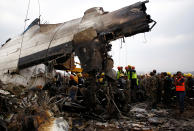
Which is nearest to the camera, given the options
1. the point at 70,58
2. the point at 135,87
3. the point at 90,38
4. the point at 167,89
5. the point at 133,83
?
the point at 90,38

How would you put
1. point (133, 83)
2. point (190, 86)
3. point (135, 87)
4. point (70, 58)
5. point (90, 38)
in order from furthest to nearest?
point (190, 86), point (135, 87), point (133, 83), point (70, 58), point (90, 38)

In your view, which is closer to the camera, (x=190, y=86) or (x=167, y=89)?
(x=167, y=89)

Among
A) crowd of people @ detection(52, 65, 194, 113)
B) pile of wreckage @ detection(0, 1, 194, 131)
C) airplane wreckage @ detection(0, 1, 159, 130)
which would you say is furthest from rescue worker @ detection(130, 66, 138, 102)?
airplane wreckage @ detection(0, 1, 159, 130)

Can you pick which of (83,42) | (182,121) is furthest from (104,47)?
(182,121)

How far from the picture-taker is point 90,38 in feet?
13.8

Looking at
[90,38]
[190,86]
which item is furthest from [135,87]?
[90,38]

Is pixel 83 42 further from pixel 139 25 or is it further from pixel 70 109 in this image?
pixel 70 109

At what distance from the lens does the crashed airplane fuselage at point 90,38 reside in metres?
4.07

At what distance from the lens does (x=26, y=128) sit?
9.50ft

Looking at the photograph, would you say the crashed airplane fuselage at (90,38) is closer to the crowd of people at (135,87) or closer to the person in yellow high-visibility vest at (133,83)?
the crowd of people at (135,87)

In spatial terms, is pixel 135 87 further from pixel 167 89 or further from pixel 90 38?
pixel 90 38

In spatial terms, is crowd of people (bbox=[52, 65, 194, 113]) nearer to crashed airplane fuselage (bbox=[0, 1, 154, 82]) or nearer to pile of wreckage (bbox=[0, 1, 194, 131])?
pile of wreckage (bbox=[0, 1, 194, 131])

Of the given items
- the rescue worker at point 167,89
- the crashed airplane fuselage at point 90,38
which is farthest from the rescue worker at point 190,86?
the crashed airplane fuselage at point 90,38

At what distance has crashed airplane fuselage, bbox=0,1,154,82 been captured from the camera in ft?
13.4
